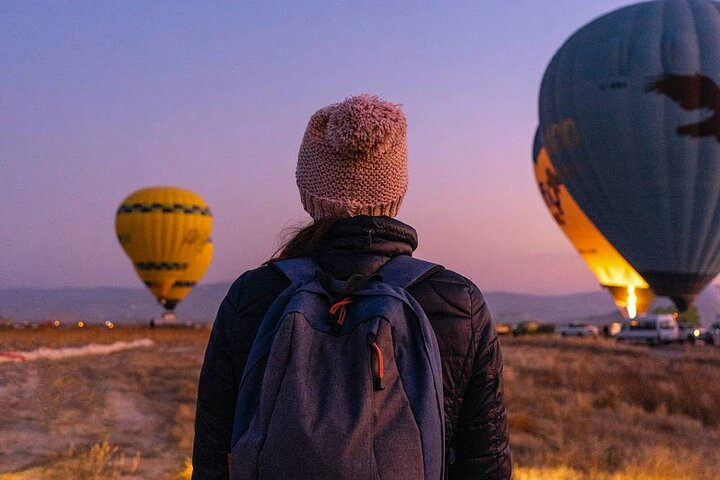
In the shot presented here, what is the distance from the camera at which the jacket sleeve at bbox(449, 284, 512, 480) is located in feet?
6.07

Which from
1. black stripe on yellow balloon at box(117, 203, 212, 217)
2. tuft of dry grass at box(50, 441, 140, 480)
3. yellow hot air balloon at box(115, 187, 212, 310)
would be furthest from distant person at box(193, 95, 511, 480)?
black stripe on yellow balloon at box(117, 203, 212, 217)

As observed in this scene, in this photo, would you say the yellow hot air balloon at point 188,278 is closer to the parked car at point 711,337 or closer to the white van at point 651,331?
the white van at point 651,331

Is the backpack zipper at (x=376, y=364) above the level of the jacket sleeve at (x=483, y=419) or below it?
above

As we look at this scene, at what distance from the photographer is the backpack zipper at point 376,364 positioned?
156cm

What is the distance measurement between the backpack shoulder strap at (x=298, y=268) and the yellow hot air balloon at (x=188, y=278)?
47.7m

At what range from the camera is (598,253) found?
1480 inches

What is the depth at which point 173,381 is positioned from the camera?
13523 millimetres

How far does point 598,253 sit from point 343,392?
37843 millimetres

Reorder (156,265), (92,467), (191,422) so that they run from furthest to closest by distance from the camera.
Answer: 1. (156,265)
2. (191,422)
3. (92,467)

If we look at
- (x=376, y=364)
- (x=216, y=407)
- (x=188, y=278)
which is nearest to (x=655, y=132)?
(x=216, y=407)

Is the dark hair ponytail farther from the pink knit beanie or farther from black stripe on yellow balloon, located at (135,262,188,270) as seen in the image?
black stripe on yellow balloon, located at (135,262,188,270)

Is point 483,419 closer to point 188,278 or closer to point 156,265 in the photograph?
point 156,265

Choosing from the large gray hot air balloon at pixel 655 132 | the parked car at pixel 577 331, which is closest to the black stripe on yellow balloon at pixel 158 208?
the parked car at pixel 577 331

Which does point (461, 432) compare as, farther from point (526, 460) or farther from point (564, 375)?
point (564, 375)
